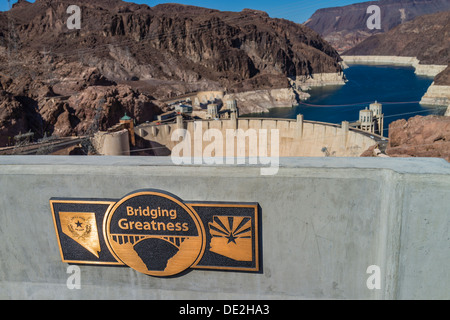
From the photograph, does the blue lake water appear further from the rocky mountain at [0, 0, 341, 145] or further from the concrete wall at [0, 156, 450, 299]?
the concrete wall at [0, 156, 450, 299]

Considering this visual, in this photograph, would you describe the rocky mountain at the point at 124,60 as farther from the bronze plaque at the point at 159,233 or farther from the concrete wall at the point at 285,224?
the bronze plaque at the point at 159,233

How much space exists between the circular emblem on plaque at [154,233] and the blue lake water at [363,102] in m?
48.0

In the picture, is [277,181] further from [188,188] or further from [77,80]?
[77,80]

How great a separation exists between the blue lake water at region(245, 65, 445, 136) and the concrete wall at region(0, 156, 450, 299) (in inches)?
1856

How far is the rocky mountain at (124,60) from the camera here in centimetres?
4762

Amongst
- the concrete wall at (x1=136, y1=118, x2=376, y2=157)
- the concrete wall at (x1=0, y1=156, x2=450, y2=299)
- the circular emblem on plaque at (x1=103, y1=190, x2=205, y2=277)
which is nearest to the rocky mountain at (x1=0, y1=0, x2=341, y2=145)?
the concrete wall at (x1=136, y1=118, x2=376, y2=157)

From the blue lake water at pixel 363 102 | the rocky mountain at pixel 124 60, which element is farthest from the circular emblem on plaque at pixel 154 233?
the blue lake water at pixel 363 102

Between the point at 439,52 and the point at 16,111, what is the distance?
140767mm

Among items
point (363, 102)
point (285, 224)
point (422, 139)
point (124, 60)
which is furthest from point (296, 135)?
point (124, 60)

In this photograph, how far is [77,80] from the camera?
195 feet

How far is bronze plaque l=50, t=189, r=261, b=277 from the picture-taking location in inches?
219

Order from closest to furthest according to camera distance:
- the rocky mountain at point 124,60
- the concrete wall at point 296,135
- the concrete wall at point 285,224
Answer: the concrete wall at point 285,224 < the concrete wall at point 296,135 < the rocky mountain at point 124,60

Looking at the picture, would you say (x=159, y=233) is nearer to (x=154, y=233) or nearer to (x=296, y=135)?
(x=154, y=233)

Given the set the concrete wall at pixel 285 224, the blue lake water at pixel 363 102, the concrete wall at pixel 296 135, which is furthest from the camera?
the blue lake water at pixel 363 102
